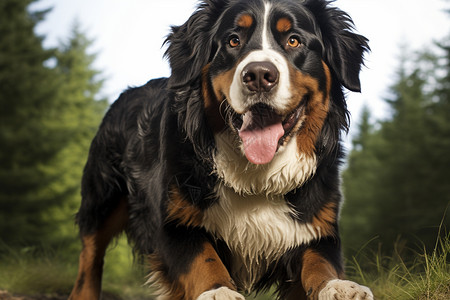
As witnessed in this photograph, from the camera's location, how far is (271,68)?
9.50 feet

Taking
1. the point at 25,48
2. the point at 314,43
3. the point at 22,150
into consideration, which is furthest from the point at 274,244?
the point at 25,48

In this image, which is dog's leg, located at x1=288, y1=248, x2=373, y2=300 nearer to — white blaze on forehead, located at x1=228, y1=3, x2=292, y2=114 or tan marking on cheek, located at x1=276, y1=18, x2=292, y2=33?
white blaze on forehead, located at x1=228, y1=3, x2=292, y2=114

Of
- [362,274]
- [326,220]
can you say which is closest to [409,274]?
[326,220]

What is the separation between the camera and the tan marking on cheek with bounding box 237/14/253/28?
10.7ft

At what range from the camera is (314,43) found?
3.37m

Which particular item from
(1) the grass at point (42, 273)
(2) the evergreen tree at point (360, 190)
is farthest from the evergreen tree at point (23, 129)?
(2) the evergreen tree at point (360, 190)

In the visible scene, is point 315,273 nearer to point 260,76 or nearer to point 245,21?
point 260,76

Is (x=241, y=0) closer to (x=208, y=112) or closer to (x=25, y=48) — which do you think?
(x=208, y=112)

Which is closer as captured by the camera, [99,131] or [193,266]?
[193,266]

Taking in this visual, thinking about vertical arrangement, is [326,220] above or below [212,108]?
below

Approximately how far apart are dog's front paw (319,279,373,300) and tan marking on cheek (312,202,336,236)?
558 mm

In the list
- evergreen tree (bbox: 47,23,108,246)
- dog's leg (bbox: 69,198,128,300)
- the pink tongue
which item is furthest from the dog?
evergreen tree (bbox: 47,23,108,246)

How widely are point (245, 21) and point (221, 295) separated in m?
1.69

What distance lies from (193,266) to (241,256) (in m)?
0.52
